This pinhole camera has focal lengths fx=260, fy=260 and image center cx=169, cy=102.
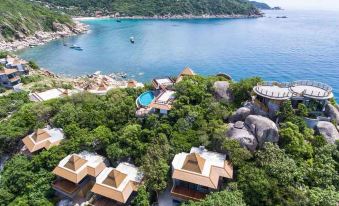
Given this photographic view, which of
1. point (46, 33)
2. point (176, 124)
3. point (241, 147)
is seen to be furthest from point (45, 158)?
point (46, 33)

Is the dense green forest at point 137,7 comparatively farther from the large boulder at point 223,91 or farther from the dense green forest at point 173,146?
the large boulder at point 223,91

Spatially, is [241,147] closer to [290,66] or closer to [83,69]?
[290,66]

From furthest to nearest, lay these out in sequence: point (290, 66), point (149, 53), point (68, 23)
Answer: point (68, 23), point (149, 53), point (290, 66)

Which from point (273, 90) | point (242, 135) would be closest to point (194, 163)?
point (242, 135)

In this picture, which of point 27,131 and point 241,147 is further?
point 27,131

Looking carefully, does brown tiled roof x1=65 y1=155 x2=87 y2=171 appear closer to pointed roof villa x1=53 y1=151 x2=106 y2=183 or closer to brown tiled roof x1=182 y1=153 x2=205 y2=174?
pointed roof villa x1=53 y1=151 x2=106 y2=183

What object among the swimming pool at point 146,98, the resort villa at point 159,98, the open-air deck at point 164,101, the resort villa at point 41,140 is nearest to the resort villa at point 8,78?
the resort villa at point 41,140
